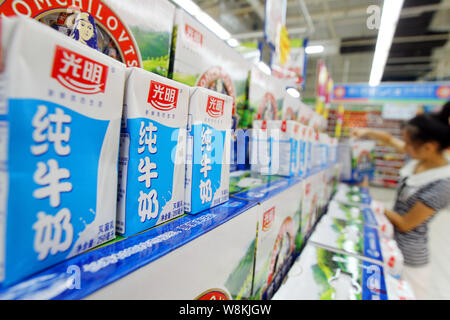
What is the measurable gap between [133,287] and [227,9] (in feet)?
25.6

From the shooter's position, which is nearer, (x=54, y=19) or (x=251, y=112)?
(x=54, y=19)

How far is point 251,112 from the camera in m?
1.44

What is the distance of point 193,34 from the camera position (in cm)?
91

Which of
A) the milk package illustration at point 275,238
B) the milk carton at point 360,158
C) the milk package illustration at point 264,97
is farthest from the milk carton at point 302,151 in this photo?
the milk carton at point 360,158

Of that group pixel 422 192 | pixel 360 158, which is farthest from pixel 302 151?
pixel 360 158

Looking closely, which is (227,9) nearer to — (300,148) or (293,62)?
(293,62)

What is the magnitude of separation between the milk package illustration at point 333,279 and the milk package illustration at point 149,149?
83 cm

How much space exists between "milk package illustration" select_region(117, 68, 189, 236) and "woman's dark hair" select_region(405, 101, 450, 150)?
2069 mm

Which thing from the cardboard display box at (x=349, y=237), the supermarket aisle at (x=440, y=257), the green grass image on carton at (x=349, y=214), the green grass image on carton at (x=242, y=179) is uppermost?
the green grass image on carton at (x=242, y=179)

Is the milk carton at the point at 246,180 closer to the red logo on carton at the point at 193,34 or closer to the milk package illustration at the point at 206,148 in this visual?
the milk package illustration at the point at 206,148

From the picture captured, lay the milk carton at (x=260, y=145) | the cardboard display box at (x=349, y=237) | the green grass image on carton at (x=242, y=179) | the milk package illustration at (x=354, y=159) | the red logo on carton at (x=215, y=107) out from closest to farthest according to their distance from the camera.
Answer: the red logo on carton at (x=215, y=107), the green grass image on carton at (x=242, y=179), the milk carton at (x=260, y=145), the cardboard display box at (x=349, y=237), the milk package illustration at (x=354, y=159)

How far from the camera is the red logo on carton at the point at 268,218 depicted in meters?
0.92
